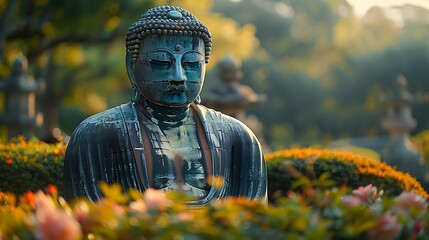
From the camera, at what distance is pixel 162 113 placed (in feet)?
20.6

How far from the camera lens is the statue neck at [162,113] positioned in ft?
20.5

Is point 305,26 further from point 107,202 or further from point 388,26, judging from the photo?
point 107,202

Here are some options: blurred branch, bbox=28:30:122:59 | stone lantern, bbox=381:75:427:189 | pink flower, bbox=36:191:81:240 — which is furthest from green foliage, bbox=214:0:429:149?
pink flower, bbox=36:191:81:240

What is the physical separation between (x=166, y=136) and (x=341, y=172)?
368cm

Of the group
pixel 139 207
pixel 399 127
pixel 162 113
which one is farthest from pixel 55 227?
pixel 399 127

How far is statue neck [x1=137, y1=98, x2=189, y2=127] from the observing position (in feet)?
20.5

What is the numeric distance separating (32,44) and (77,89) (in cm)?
827

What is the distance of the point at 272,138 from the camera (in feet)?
152

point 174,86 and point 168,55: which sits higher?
point 168,55

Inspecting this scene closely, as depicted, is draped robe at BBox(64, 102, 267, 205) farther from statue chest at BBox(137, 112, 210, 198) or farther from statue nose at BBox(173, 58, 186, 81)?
statue nose at BBox(173, 58, 186, 81)

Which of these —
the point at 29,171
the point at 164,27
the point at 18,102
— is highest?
the point at 164,27

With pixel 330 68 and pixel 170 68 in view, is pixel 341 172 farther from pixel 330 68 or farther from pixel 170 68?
pixel 330 68

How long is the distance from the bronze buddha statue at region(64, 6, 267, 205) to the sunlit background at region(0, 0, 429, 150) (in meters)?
15.1

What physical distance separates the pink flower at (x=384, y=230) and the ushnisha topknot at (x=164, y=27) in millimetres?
2708
